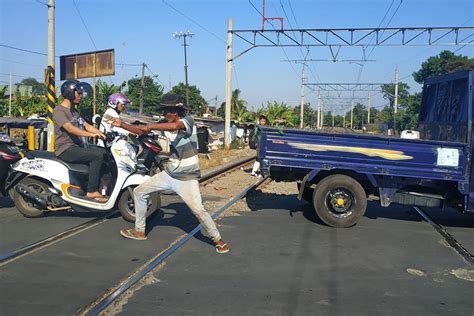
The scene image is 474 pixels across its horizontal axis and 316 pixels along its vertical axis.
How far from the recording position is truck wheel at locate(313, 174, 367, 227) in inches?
288

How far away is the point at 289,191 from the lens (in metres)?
11.9

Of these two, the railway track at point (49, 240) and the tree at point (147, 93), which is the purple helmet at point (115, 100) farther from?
the tree at point (147, 93)

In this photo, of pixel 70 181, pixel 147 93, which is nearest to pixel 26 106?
pixel 147 93

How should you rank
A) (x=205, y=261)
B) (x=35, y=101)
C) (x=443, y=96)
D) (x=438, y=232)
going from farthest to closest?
1. (x=35, y=101)
2. (x=443, y=96)
3. (x=438, y=232)
4. (x=205, y=261)

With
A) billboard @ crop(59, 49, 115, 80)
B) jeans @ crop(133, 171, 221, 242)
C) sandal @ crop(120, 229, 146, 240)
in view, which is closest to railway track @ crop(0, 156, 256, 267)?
sandal @ crop(120, 229, 146, 240)

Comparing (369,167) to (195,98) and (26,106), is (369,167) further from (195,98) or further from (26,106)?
(195,98)

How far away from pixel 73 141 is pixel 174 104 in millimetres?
2168

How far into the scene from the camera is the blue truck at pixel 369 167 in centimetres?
714

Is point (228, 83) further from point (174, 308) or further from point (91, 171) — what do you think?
point (174, 308)

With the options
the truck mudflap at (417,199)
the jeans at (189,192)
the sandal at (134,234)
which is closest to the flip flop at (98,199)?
the sandal at (134,234)

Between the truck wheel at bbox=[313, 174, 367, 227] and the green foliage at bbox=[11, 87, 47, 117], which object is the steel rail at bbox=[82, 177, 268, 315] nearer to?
the truck wheel at bbox=[313, 174, 367, 227]

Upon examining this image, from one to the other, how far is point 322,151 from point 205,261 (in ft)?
8.92

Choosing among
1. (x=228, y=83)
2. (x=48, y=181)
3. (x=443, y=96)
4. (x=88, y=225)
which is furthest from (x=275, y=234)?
(x=228, y=83)

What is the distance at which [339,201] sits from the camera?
737cm
